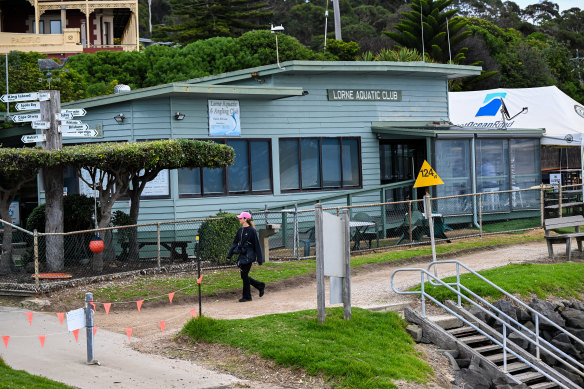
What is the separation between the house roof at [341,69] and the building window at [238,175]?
1.95m

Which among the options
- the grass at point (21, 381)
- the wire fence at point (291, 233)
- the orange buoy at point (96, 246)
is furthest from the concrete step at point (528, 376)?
the orange buoy at point (96, 246)

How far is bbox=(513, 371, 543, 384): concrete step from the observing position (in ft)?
42.3

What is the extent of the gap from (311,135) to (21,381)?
1574 cm

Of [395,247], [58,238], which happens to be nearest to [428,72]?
[395,247]

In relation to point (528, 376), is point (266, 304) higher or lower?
higher

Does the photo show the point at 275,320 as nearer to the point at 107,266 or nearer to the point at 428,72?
the point at 107,266

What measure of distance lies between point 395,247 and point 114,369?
1240cm

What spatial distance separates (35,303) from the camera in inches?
565

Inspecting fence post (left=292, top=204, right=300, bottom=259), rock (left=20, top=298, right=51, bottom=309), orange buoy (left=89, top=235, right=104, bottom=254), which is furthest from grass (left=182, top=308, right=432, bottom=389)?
fence post (left=292, top=204, right=300, bottom=259)

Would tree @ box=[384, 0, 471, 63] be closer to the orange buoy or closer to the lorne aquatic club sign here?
the lorne aquatic club sign

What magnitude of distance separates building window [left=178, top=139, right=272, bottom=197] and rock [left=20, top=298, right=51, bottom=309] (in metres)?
7.40

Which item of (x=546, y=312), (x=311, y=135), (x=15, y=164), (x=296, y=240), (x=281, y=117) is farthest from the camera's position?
(x=311, y=135)

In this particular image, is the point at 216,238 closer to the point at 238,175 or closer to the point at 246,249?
the point at 246,249

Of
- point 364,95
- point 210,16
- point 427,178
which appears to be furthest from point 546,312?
point 210,16
